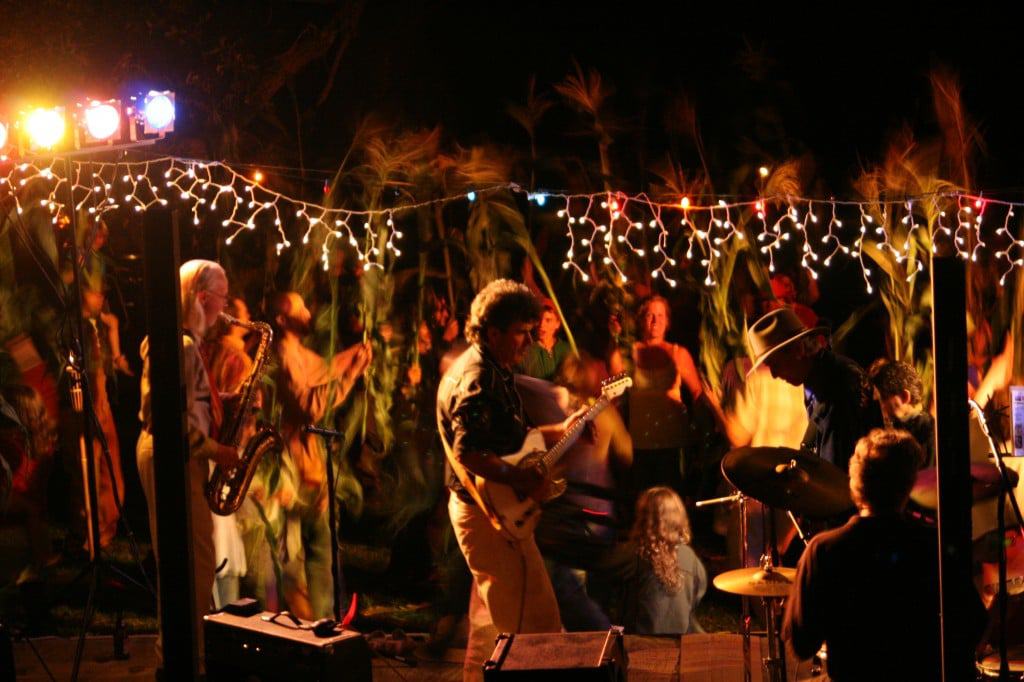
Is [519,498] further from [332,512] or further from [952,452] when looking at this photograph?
[952,452]

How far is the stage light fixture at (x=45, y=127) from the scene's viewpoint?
16.3 feet

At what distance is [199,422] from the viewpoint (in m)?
5.50

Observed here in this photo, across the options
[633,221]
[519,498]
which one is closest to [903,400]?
[633,221]

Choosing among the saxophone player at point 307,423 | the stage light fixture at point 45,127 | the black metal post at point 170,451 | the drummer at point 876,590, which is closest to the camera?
the black metal post at point 170,451

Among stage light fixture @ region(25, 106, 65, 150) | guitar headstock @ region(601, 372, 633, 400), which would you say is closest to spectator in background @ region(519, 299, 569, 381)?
guitar headstock @ region(601, 372, 633, 400)

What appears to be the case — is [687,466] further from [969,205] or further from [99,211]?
[99,211]

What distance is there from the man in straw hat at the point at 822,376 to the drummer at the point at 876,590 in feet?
6.45

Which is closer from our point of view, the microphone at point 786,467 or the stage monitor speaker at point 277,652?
the stage monitor speaker at point 277,652

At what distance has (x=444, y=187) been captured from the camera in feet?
20.6

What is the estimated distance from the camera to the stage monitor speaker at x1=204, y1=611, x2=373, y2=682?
4.34 m

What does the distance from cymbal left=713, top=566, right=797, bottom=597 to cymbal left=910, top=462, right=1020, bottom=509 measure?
112cm

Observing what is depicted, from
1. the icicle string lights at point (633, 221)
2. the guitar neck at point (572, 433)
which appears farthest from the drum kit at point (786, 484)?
the icicle string lights at point (633, 221)

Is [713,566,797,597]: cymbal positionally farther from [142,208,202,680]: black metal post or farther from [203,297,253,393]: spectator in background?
[203,297,253,393]: spectator in background

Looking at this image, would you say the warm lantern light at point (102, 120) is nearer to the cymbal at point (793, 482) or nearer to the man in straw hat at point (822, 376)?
the cymbal at point (793, 482)
